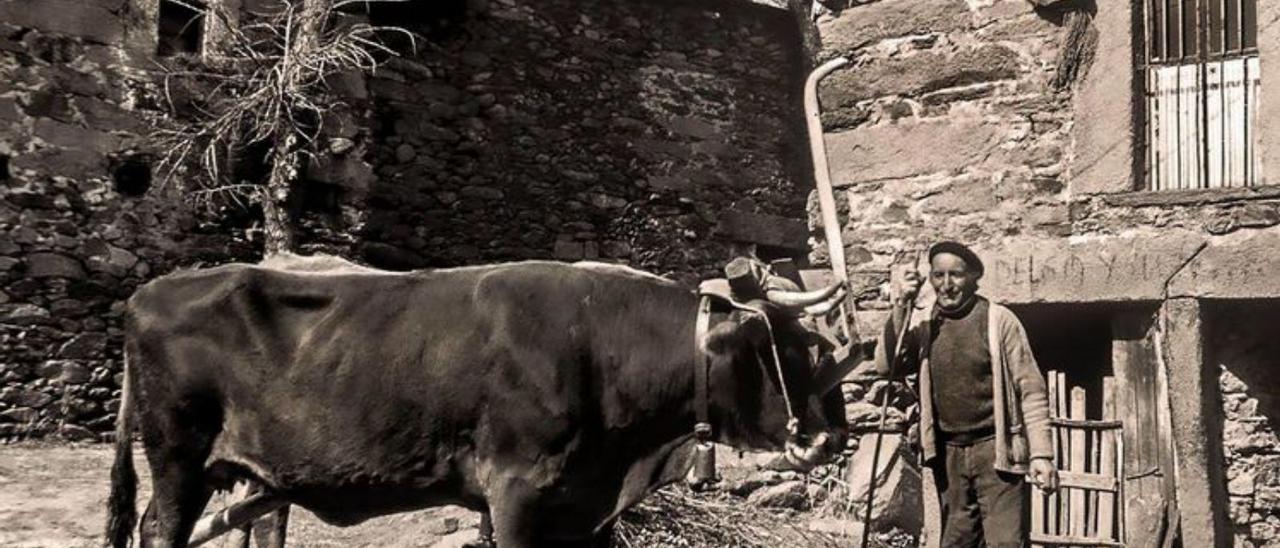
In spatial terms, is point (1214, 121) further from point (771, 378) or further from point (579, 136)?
point (579, 136)

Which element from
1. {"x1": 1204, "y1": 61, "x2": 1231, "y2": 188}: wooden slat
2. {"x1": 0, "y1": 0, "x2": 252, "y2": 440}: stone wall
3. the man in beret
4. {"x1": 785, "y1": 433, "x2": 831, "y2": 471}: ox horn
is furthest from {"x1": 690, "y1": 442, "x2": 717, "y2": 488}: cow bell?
{"x1": 0, "y1": 0, "x2": 252, "y2": 440}: stone wall

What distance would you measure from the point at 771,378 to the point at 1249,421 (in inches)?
140

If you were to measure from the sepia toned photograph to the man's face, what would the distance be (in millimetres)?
24

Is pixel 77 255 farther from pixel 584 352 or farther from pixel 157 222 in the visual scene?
pixel 584 352

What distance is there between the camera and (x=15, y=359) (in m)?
9.73

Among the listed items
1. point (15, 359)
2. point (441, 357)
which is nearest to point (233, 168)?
point (15, 359)

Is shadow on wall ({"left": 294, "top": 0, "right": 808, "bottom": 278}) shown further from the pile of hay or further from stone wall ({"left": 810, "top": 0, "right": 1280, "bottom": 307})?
stone wall ({"left": 810, "top": 0, "right": 1280, "bottom": 307})

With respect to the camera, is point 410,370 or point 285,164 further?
point 285,164

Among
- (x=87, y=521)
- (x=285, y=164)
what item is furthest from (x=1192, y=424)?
(x=285, y=164)

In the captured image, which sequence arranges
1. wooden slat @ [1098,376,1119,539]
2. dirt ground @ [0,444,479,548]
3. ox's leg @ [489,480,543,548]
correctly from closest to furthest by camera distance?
ox's leg @ [489,480,543,548] → dirt ground @ [0,444,479,548] → wooden slat @ [1098,376,1119,539]

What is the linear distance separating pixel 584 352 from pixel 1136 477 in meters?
3.81

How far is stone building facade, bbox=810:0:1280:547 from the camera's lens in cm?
681

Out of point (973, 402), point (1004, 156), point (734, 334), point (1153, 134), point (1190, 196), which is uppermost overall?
point (1153, 134)

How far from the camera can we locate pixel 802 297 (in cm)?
470
